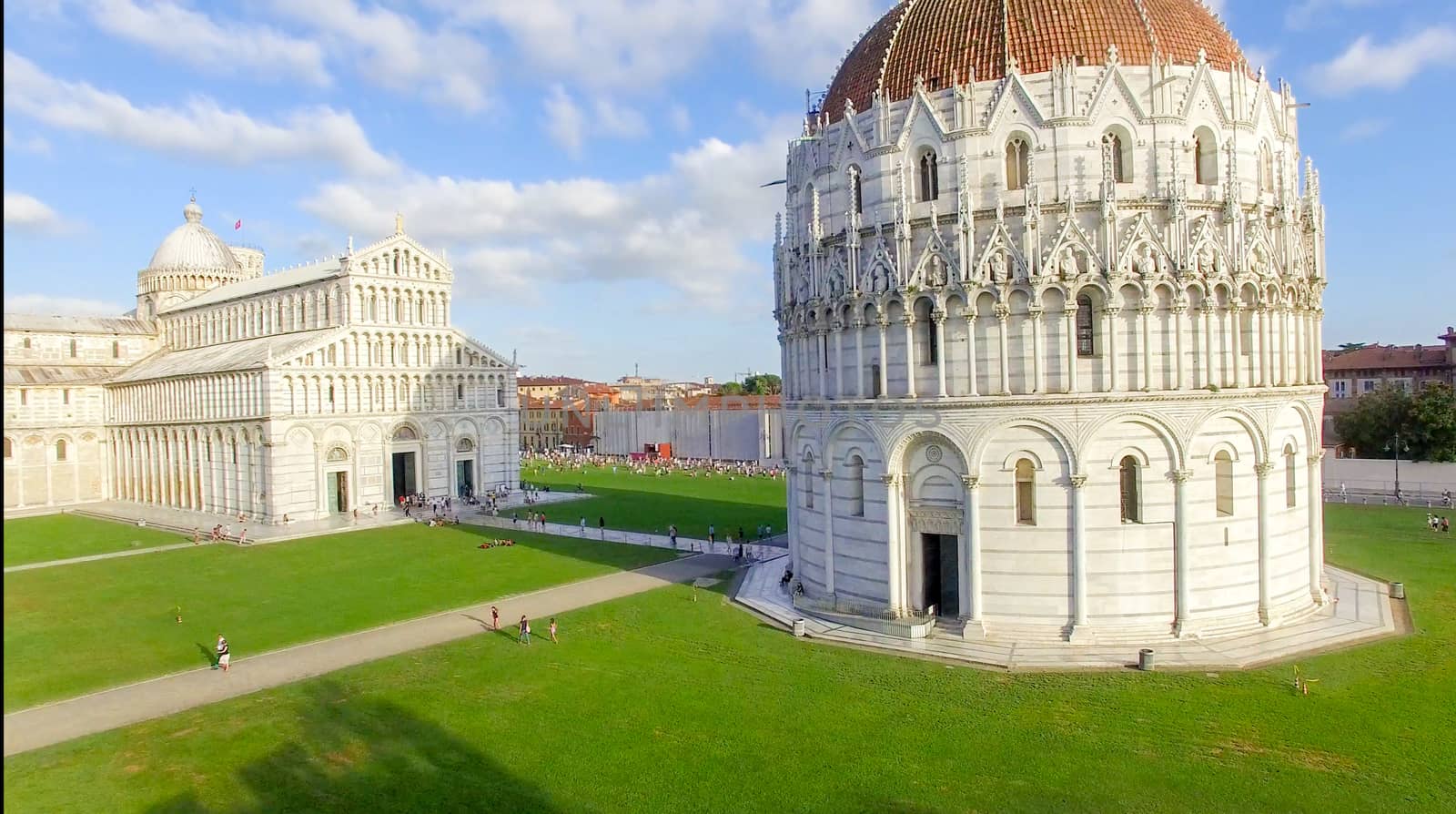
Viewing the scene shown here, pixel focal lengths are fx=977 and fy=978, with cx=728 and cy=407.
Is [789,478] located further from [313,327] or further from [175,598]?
[313,327]

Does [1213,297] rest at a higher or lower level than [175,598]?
higher

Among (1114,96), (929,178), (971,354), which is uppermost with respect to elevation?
(1114,96)

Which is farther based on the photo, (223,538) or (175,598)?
(223,538)

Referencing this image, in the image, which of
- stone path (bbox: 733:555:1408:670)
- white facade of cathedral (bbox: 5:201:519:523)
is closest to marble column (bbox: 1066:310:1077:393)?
stone path (bbox: 733:555:1408:670)

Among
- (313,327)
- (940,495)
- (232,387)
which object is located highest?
(313,327)

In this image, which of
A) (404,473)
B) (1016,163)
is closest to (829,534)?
(1016,163)

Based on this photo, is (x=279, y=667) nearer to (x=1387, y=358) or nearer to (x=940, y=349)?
(x=940, y=349)

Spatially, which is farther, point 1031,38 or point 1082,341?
point 1031,38

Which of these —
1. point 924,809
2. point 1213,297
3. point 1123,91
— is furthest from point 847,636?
point 1123,91
